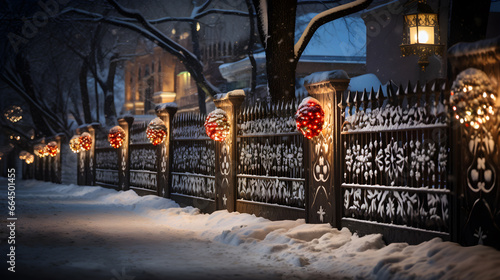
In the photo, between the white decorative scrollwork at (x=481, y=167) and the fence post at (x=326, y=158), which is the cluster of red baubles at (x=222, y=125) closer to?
the fence post at (x=326, y=158)

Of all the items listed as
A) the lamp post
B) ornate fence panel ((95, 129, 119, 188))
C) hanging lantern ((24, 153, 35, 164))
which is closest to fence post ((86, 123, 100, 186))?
ornate fence panel ((95, 129, 119, 188))

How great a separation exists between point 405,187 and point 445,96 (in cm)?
140

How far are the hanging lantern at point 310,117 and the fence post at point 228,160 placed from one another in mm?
3345

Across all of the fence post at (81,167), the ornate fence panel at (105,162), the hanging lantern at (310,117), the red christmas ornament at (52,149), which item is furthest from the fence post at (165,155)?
the red christmas ornament at (52,149)

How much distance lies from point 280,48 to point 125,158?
961cm

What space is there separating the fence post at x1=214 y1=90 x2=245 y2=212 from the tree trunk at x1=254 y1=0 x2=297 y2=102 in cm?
79

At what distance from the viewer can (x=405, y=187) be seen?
8.41 m

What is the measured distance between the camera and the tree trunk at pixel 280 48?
1327cm

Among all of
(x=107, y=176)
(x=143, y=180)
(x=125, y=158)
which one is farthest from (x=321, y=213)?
(x=107, y=176)

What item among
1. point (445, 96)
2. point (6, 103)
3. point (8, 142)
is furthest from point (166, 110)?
point (8, 142)

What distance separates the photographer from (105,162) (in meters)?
24.1

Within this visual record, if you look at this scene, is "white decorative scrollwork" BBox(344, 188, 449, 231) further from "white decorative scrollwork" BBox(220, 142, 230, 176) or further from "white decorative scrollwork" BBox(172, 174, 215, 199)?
"white decorative scrollwork" BBox(172, 174, 215, 199)

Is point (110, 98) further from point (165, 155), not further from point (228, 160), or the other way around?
point (228, 160)

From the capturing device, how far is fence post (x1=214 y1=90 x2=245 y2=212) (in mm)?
13211
